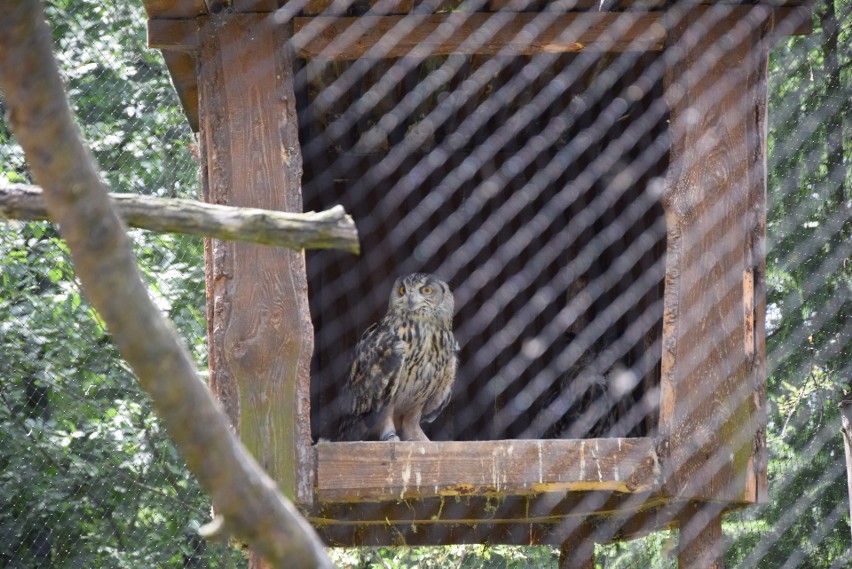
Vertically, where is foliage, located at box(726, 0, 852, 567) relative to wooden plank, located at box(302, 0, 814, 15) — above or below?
below

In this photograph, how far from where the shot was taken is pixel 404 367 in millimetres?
3346

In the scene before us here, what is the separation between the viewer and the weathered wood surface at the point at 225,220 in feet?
4.55

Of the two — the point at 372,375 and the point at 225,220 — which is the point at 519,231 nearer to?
the point at 372,375

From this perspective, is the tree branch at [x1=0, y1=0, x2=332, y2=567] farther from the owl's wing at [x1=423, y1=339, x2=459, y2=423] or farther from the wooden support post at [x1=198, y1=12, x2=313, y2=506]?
the owl's wing at [x1=423, y1=339, x2=459, y2=423]

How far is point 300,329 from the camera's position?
2.64 metres

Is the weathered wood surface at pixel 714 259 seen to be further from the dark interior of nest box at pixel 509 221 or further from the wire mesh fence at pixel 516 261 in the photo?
the dark interior of nest box at pixel 509 221

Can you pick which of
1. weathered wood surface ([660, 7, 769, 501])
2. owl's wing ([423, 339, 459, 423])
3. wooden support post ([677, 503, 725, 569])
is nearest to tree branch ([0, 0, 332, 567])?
weathered wood surface ([660, 7, 769, 501])

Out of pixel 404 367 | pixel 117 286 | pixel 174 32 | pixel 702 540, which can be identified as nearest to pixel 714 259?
pixel 702 540

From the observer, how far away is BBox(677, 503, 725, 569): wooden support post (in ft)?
9.62

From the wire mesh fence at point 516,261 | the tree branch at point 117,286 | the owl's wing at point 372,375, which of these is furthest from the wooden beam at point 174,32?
the tree branch at point 117,286

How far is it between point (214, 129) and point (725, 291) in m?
1.21

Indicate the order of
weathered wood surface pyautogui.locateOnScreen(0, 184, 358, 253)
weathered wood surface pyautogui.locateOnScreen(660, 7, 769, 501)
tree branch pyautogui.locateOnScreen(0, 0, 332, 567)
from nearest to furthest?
tree branch pyautogui.locateOnScreen(0, 0, 332, 567) → weathered wood surface pyautogui.locateOnScreen(0, 184, 358, 253) → weathered wood surface pyautogui.locateOnScreen(660, 7, 769, 501)

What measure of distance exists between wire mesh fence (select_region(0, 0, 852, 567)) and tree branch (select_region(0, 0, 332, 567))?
4.93 ft

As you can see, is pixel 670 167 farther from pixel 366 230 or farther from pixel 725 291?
pixel 366 230
